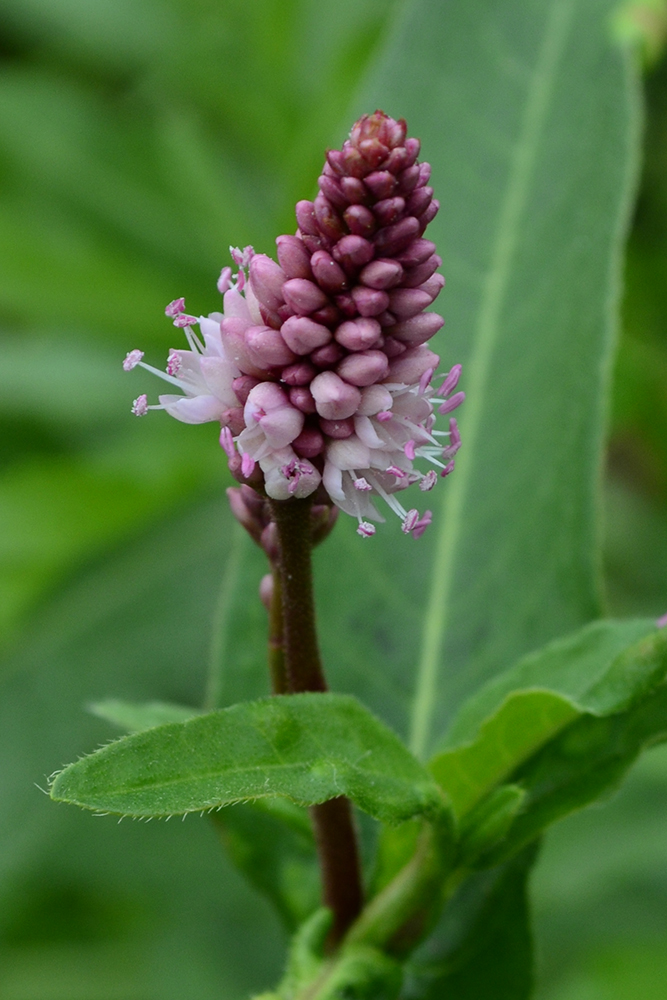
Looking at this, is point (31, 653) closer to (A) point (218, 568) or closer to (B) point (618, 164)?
(A) point (218, 568)

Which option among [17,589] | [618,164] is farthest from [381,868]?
[17,589]

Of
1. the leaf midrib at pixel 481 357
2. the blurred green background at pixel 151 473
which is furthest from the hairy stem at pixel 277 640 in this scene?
the blurred green background at pixel 151 473

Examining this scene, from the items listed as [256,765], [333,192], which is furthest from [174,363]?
[256,765]

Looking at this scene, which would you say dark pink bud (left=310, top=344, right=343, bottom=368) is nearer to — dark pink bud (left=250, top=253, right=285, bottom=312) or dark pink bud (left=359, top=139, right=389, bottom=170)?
dark pink bud (left=250, top=253, right=285, bottom=312)

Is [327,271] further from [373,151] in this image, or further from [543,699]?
[543,699]

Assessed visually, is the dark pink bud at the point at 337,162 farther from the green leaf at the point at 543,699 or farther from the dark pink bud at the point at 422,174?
the green leaf at the point at 543,699

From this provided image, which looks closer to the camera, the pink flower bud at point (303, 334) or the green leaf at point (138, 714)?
the pink flower bud at point (303, 334)
